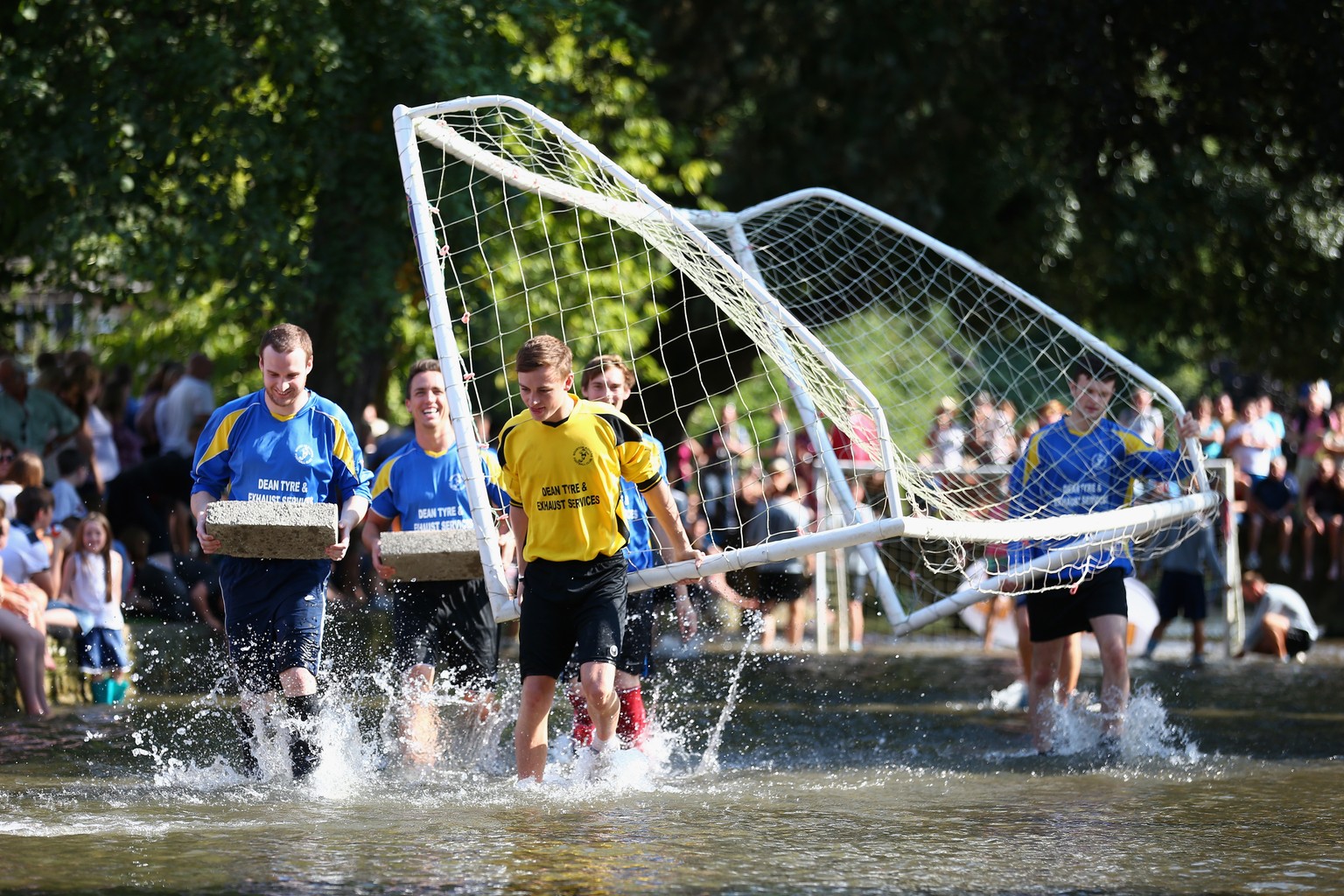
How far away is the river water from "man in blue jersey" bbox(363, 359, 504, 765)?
0.30 m

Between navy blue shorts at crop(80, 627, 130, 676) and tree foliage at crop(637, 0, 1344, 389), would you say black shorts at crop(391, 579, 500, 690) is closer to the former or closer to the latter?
navy blue shorts at crop(80, 627, 130, 676)

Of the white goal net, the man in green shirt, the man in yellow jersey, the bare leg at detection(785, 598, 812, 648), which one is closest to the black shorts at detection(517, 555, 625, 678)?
the man in yellow jersey

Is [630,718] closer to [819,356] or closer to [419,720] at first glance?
[419,720]

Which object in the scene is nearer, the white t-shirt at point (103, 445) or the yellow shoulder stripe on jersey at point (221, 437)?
the yellow shoulder stripe on jersey at point (221, 437)

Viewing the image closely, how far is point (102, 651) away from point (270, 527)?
4.80m

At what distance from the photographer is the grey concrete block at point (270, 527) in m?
7.08

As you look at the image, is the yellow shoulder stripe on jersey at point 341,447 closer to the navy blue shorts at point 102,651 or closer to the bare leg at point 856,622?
the navy blue shorts at point 102,651

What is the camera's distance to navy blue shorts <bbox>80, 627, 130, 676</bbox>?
1119 cm

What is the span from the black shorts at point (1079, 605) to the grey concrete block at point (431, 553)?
3170 mm

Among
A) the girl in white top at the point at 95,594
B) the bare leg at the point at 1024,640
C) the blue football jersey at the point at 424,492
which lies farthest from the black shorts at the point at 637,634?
the girl in white top at the point at 95,594

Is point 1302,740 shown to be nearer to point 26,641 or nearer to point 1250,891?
point 1250,891

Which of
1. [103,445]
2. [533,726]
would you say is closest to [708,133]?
[103,445]

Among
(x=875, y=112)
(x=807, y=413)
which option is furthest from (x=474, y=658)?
(x=875, y=112)

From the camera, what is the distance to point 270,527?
280 inches
